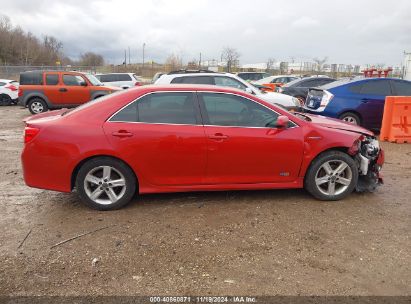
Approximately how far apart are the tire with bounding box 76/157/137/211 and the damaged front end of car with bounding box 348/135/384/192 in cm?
291

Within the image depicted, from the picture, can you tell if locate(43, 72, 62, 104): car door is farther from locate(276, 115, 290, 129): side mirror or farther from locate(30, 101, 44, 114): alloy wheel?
locate(276, 115, 290, 129): side mirror

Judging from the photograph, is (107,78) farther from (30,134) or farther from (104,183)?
(104,183)

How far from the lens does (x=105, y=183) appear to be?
168 inches

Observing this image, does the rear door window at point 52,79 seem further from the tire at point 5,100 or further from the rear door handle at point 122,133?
the rear door handle at point 122,133

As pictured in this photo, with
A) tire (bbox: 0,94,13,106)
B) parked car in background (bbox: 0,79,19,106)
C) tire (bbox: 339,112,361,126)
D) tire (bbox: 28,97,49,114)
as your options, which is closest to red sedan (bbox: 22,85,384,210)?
tire (bbox: 339,112,361,126)

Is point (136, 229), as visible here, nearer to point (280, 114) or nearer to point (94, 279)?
point (94, 279)

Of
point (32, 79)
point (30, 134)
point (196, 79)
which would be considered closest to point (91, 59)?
point (32, 79)

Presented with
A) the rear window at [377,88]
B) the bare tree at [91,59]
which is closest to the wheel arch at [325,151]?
the rear window at [377,88]

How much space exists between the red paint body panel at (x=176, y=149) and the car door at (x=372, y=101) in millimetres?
4855

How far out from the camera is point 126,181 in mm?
4293

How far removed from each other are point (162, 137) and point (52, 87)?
11391mm

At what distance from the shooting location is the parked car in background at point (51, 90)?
13789 millimetres

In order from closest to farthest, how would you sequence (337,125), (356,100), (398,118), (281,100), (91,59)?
(337,125), (398,118), (356,100), (281,100), (91,59)

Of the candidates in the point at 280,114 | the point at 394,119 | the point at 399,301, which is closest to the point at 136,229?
the point at 280,114
